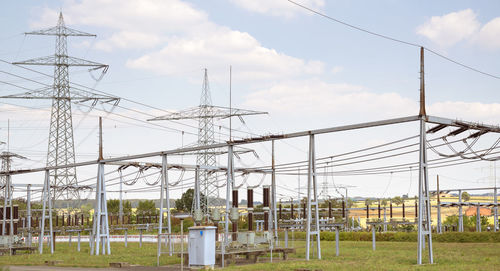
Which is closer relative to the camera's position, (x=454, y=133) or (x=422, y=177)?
(x=422, y=177)

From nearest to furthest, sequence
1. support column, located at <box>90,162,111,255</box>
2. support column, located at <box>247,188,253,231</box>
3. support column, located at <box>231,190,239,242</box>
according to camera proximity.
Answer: support column, located at <box>231,190,239,242</box>, support column, located at <box>247,188,253,231</box>, support column, located at <box>90,162,111,255</box>

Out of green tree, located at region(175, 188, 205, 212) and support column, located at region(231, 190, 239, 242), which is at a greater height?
support column, located at region(231, 190, 239, 242)

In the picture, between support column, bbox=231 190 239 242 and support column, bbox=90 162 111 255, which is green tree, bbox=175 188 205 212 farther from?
support column, bbox=231 190 239 242

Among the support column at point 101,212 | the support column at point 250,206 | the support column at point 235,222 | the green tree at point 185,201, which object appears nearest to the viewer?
the support column at point 235,222

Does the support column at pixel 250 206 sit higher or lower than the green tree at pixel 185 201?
higher

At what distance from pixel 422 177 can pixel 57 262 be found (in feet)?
62.4

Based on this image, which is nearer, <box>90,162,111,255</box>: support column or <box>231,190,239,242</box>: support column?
<box>231,190,239,242</box>: support column

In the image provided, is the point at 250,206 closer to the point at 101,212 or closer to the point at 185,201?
the point at 101,212

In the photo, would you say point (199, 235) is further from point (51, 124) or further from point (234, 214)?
point (51, 124)

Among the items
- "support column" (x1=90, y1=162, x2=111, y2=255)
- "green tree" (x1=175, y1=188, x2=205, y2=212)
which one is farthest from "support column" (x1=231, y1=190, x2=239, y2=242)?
"green tree" (x1=175, y1=188, x2=205, y2=212)

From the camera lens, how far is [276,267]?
24797 mm

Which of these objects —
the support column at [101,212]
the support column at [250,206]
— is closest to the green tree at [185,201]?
the support column at [101,212]

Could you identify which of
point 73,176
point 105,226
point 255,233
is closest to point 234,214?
point 255,233

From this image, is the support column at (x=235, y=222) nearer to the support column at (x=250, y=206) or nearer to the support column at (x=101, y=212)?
the support column at (x=250, y=206)
